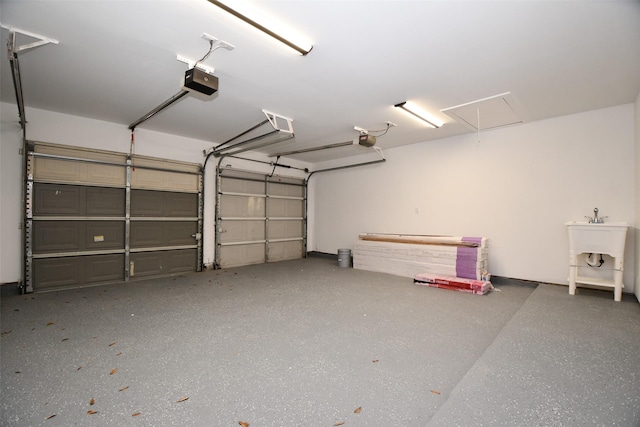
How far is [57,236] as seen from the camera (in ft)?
15.3

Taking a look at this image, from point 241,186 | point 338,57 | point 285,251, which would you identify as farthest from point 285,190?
point 338,57

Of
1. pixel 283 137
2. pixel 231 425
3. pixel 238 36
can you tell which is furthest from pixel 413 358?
pixel 283 137

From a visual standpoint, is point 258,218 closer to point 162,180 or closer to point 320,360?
point 162,180

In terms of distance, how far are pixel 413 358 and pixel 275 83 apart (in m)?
3.40

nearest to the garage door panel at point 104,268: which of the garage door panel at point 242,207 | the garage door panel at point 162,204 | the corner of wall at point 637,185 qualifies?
the garage door panel at point 162,204

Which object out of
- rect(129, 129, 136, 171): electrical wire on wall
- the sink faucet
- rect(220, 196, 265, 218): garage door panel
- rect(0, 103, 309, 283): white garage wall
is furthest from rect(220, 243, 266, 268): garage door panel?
the sink faucet

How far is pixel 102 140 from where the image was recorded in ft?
16.7

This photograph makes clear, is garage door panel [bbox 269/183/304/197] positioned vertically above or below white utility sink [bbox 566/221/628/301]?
above

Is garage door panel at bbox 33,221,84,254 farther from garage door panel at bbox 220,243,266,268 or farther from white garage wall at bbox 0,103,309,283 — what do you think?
garage door panel at bbox 220,243,266,268

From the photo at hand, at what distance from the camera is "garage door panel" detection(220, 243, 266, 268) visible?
6703 millimetres

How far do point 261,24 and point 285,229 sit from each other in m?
6.02

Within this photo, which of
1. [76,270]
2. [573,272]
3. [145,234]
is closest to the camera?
[573,272]

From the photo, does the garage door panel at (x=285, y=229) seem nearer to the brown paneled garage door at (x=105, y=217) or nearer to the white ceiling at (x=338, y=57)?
the brown paneled garage door at (x=105, y=217)

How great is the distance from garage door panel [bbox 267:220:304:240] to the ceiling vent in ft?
16.3
